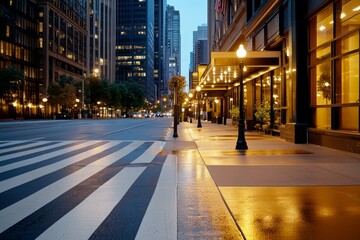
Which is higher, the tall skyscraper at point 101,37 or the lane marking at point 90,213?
the tall skyscraper at point 101,37

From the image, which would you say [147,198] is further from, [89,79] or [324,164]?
[89,79]

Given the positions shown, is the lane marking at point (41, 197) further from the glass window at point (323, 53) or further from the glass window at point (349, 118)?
the glass window at point (323, 53)

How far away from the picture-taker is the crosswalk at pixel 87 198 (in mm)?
5504

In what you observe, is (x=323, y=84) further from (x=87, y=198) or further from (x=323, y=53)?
(x=87, y=198)

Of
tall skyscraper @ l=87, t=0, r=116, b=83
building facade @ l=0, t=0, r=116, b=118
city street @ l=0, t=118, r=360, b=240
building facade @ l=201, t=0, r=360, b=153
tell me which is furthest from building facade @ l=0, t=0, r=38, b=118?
city street @ l=0, t=118, r=360, b=240

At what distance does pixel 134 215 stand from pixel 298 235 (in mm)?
2436

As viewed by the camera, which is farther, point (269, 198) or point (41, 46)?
point (41, 46)

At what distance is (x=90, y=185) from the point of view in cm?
875

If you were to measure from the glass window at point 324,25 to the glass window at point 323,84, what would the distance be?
1097 millimetres

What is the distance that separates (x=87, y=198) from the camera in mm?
7473

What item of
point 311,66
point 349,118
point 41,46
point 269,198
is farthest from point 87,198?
point 41,46

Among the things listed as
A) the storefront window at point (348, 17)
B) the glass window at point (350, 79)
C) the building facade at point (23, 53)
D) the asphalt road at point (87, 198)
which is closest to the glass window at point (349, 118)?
the glass window at point (350, 79)

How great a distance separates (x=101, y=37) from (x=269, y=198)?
14866 centimetres

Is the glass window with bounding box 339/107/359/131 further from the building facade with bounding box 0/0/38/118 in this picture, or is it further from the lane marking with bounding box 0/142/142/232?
the building facade with bounding box 0/0/38/118
